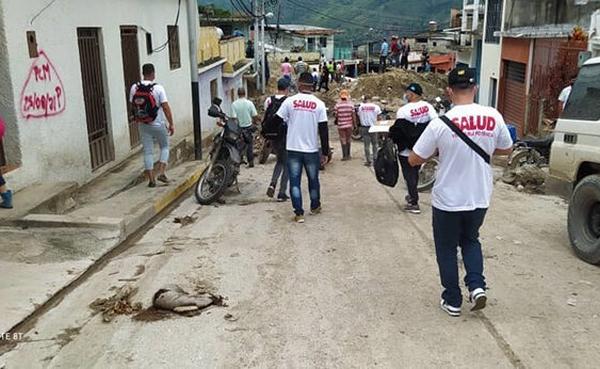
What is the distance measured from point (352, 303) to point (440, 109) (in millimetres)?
10788

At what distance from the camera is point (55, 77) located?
332 inches

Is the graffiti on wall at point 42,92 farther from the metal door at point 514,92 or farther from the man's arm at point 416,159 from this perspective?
the metal door at point 514,92

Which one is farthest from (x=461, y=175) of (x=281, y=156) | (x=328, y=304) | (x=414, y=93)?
(x=281, y=156)

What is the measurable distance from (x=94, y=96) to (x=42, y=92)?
2022mm

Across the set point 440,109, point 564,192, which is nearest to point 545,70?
point 440,109

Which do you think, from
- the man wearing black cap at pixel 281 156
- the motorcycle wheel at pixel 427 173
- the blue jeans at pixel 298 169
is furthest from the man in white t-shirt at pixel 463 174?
the motorcycle wheel at pixel 427 173

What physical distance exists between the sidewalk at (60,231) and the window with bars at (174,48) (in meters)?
6.73

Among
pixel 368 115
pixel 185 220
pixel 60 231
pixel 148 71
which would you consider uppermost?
pixel 148 71

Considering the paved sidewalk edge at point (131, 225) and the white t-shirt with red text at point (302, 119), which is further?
the white t-shirt with red text at point (302, 119)

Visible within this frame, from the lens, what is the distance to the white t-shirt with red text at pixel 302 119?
301 inches

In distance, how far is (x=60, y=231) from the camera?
21.3 ft

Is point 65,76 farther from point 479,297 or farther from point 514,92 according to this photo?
point 514,92

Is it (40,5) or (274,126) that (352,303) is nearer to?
(274,126)

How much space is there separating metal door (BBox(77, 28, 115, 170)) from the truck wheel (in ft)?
23.7
